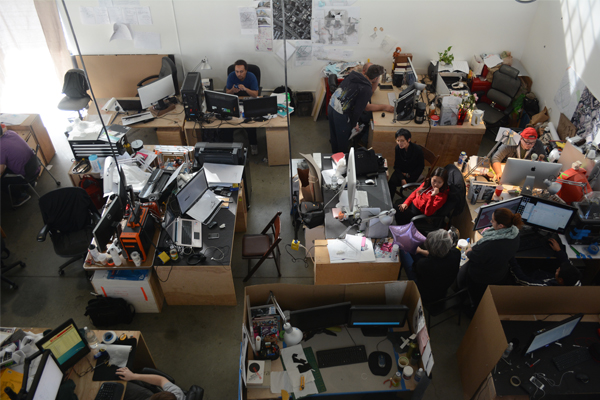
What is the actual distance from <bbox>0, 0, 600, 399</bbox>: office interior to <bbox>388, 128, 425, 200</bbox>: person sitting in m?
1.49

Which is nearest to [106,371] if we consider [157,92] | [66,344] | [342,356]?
[66,344]

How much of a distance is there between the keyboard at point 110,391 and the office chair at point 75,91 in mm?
4183

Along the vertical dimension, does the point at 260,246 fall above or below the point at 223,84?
below

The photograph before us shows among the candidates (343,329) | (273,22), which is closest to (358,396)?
(343,329)

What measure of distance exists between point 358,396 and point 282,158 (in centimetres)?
355

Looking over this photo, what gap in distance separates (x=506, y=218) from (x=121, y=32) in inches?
239

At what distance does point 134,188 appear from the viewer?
173 inches

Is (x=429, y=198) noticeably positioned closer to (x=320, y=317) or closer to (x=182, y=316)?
(x=320, y=317)

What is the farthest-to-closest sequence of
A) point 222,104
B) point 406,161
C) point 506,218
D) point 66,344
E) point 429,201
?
point 222,104 → point 406,161 → point 429,201 → point 506,218 → point 66,344

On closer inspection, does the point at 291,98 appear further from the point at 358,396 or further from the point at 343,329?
the point at 358,396

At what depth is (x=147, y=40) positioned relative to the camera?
6.40 metres

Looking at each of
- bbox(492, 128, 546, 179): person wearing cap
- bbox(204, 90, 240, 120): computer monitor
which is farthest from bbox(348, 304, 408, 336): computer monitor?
bbox(204, 90, 240, 120): computer monitor

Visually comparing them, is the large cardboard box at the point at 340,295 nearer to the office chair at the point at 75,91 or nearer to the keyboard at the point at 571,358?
the keyboard at the point at 571,358

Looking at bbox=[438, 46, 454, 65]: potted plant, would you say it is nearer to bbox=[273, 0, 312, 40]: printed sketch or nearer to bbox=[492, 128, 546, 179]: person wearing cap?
bbox=[273, 0, 312, 40]: printed sketch
